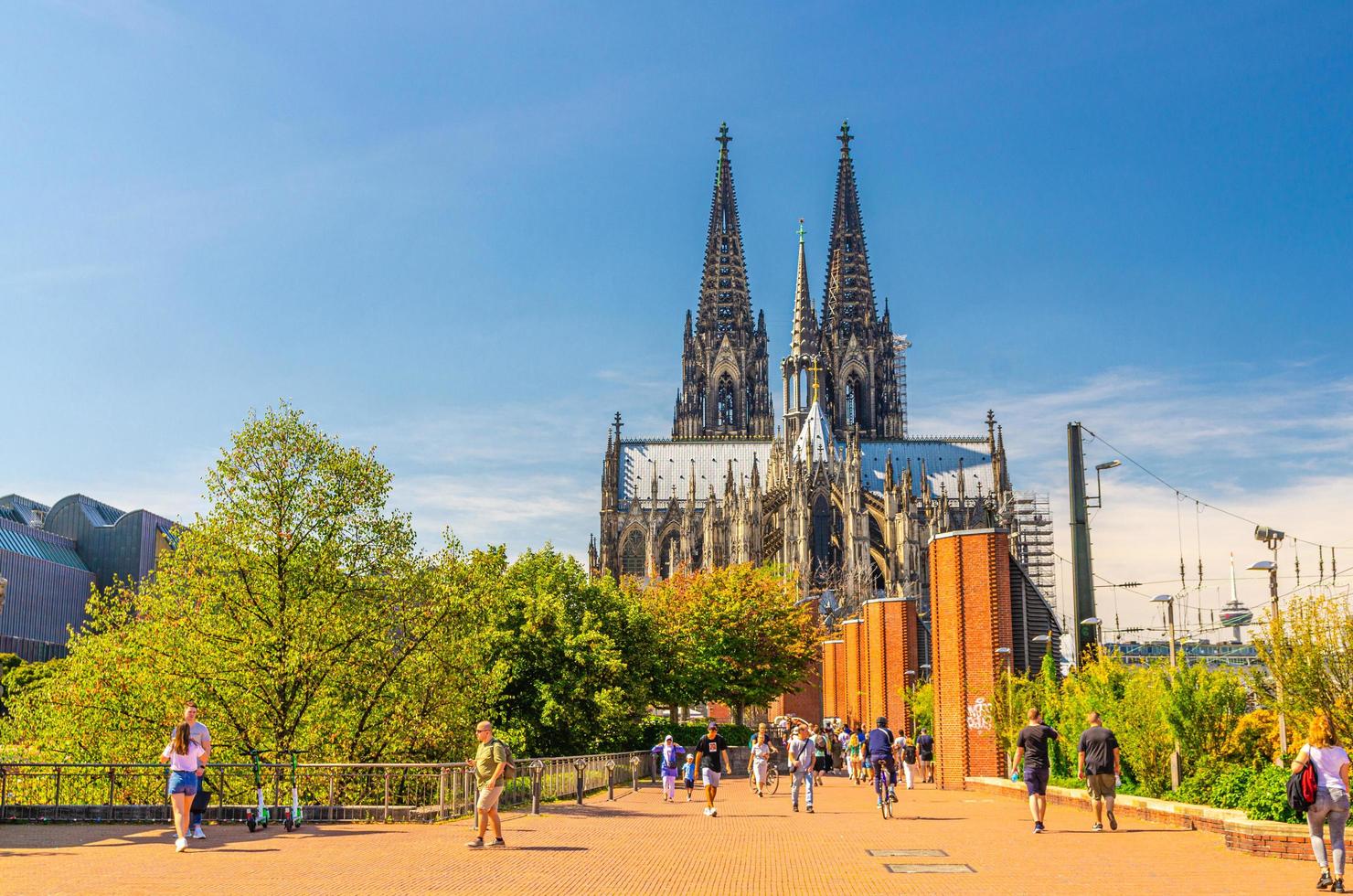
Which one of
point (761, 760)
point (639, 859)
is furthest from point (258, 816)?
point (761, 760)

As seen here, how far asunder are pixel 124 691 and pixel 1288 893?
19070 mm

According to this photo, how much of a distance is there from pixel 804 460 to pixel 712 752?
84732 mm

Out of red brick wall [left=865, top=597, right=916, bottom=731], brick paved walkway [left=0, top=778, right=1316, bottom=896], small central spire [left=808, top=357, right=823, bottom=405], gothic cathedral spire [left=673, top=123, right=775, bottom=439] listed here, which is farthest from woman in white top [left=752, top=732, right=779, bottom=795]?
gothic cathedral spire [left=673, top=123, right=775, bottom=439]

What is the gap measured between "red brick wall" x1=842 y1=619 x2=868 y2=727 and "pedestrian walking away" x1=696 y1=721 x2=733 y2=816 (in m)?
25.7

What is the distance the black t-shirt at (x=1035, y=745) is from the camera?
56.1ft

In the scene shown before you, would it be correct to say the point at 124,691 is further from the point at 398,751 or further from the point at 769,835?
the point at 769,835

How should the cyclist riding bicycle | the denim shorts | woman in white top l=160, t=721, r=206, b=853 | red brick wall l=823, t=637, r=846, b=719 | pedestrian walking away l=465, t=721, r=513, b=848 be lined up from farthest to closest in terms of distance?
red brick wall l=823, t=637, r=846, b=719
the cyclist riding bicycle
pedestrian walking away l=465, t=721, r=513, b=848
the denim shorts
woman in white top l=160, t=721, r=206, b=853

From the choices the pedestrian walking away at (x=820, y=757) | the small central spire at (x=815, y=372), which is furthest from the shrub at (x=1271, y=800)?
the small central spire at (x=815, y=372)

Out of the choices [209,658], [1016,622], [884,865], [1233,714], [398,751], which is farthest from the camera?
[1016,622]

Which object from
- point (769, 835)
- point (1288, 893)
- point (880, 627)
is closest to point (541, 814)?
point (769, 835)

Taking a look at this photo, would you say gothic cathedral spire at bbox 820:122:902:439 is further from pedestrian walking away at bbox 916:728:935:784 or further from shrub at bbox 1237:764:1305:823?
shrub at bbox 1237:764:1305:823

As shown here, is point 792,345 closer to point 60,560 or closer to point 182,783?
point 60,560

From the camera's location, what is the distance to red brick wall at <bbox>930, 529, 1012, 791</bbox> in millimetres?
27656

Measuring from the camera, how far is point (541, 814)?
67.1 ft
